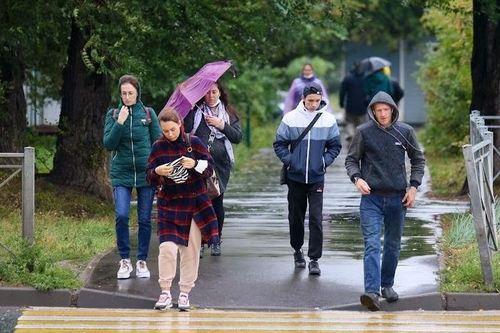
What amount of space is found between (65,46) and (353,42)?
26.1m

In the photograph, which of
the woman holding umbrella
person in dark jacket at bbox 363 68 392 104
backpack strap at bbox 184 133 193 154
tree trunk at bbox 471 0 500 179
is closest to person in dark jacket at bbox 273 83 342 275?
the woman holding umbrella

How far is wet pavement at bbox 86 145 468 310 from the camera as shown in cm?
1027

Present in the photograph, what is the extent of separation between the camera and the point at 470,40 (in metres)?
21.5

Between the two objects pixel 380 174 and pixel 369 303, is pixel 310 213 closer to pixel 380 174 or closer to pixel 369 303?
pixel 380 174

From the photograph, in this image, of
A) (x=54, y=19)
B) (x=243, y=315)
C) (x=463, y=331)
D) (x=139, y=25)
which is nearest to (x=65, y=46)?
(x=54, y=19)

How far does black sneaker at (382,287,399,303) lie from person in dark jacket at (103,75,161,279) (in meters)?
2.12

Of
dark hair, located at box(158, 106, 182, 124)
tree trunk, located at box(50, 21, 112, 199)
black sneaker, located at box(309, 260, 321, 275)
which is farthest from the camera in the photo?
tree trunk, located at box(50, 21, 112, 199)

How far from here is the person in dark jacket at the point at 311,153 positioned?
11078mm

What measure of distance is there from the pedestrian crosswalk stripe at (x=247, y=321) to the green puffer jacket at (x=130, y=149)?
1.39 metres

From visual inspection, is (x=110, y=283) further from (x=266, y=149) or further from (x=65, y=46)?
(x=266, y=149)

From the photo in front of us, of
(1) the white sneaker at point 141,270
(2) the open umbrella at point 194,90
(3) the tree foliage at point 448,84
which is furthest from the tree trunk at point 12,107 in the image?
(3) the tree foliage at point 448,84

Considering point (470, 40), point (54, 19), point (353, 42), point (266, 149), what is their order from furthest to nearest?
1. point (353, 42)
2. point (266, 149)
3. point (470, 40)
4. point (54, 19)

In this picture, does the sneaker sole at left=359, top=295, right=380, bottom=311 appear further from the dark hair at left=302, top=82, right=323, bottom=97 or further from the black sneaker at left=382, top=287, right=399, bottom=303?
the dark hair at left=302, top=82, right=323, bottom=97

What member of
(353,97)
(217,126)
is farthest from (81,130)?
(353,97)
